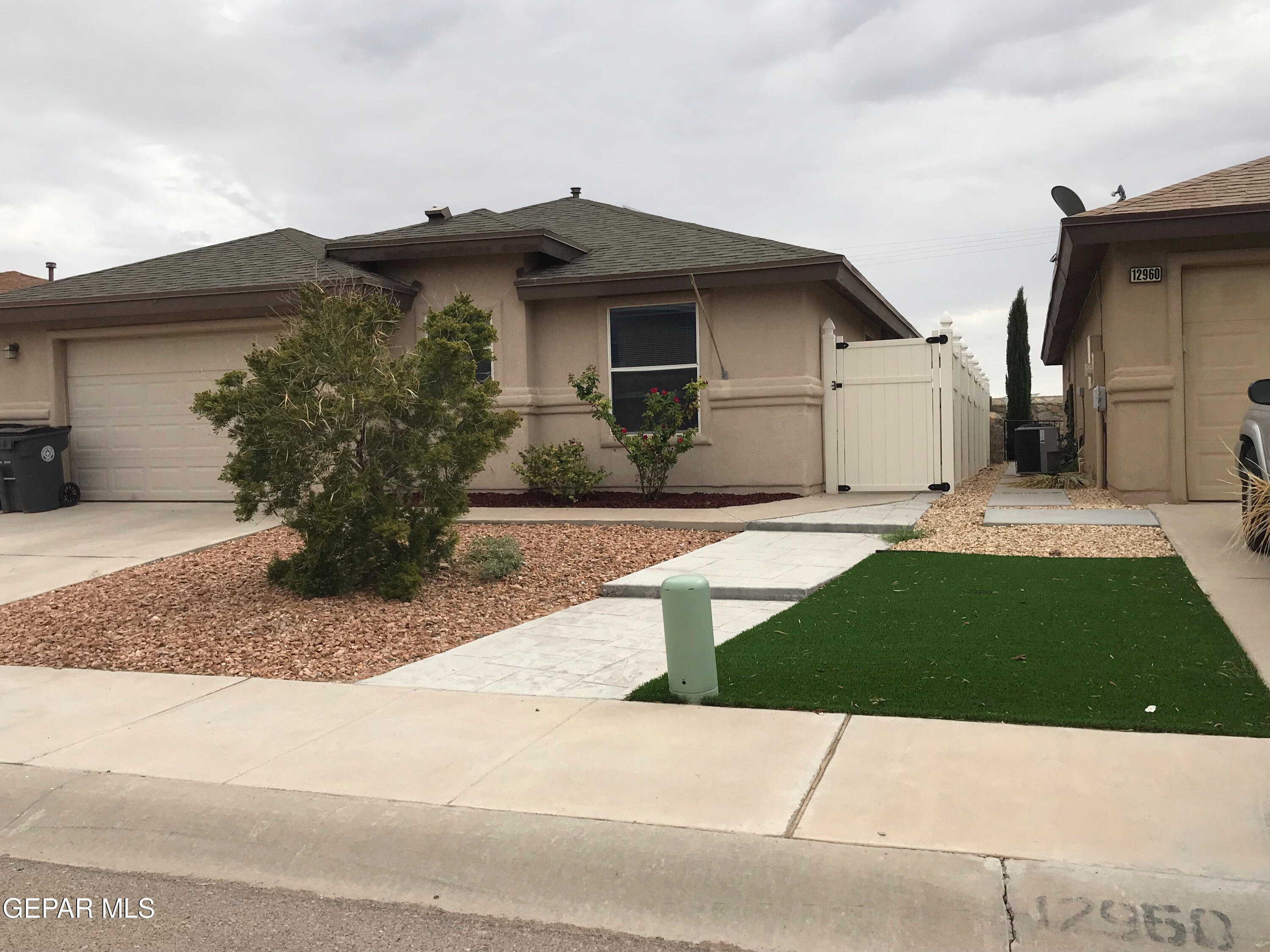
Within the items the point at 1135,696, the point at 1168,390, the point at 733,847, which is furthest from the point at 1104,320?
the point at 733,847

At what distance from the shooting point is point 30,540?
11781 millimetres

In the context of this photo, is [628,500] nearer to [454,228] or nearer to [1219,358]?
[454,228]

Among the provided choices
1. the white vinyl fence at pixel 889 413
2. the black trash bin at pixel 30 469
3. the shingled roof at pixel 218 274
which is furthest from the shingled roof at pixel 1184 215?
the black trash bin at pixel 30 469

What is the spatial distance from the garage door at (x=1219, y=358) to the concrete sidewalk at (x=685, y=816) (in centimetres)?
808

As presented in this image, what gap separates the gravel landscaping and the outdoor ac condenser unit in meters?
6.60

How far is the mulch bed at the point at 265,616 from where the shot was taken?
6.71m

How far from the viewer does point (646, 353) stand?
46.8ft

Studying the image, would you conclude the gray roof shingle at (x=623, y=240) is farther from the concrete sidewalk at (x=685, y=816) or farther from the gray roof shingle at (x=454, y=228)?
the concrete sidewalk at (x=685, y=816)

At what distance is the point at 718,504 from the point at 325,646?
22.9 ft

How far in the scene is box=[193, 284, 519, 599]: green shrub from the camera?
765 cm

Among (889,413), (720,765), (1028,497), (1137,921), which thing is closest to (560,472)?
(889,413)

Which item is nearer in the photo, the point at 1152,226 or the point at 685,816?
the point at 685,816

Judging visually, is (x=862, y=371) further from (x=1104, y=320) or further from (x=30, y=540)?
(x=30, y=540)

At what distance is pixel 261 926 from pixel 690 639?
99.5 inches
